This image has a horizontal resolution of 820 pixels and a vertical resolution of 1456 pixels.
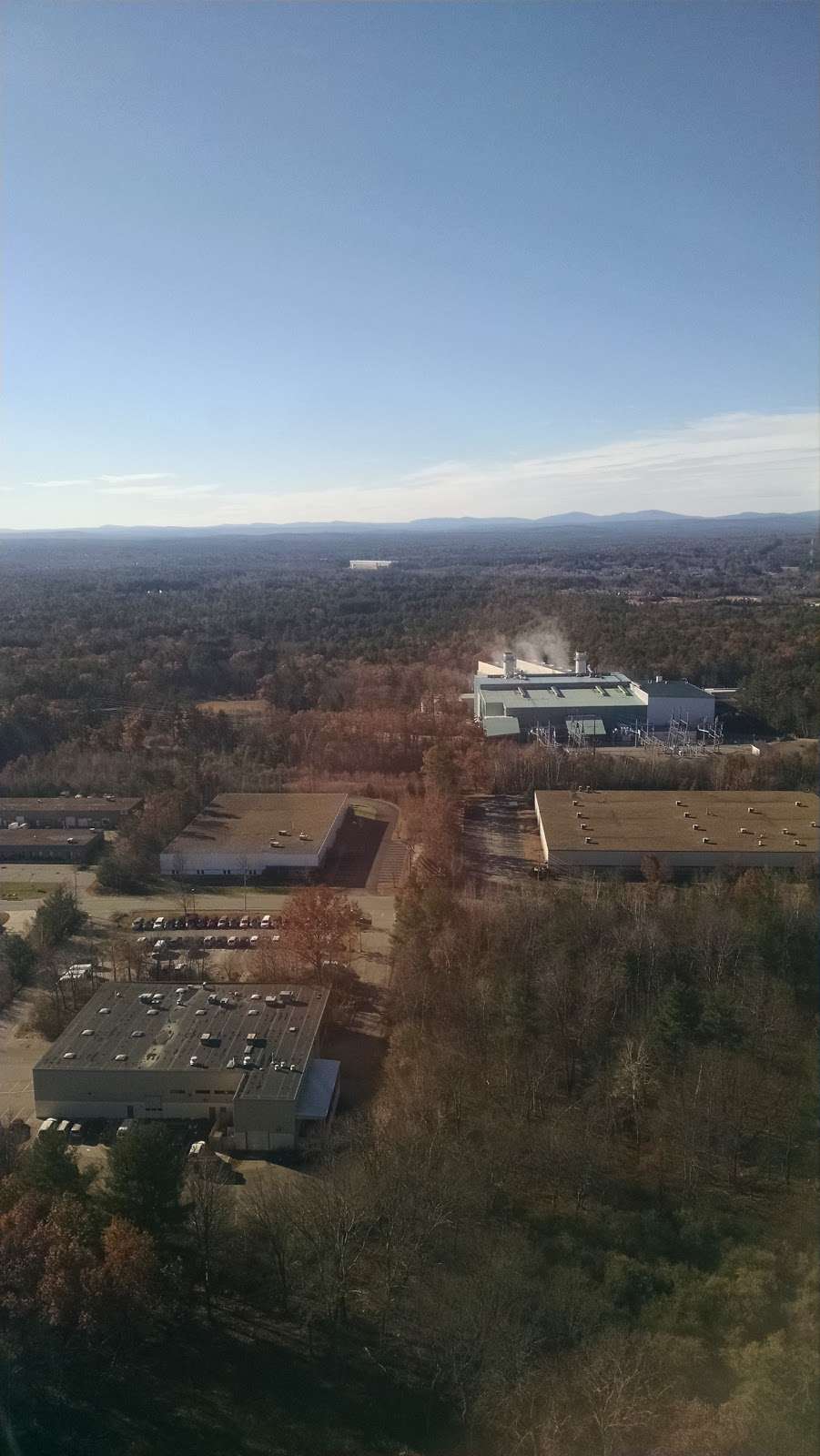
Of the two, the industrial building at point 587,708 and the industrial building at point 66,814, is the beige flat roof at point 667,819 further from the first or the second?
the industrial building at point 66,814

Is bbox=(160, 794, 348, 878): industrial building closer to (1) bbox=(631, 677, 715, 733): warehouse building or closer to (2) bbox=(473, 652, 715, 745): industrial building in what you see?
(2) bbox=(473, 652, 715, 745): industrial building


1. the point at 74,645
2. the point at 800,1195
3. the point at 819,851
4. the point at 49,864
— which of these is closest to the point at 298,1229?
the point at 800,1195

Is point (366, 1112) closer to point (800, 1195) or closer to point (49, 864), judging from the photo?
point (800, 1195)

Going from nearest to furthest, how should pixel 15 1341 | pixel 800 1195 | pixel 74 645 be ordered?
pixel 800 1195
pixel 15 1341
pixel 74 645

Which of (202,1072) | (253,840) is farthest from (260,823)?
(202,1072)

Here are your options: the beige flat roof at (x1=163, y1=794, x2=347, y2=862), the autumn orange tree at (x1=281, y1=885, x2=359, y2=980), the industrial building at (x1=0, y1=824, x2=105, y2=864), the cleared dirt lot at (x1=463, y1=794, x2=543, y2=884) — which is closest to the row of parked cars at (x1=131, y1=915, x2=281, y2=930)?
the autumn orange tree at (x1=281, y1=885, x2=359, y2=980)

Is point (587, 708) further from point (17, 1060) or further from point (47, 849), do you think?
point (17, 1060)
